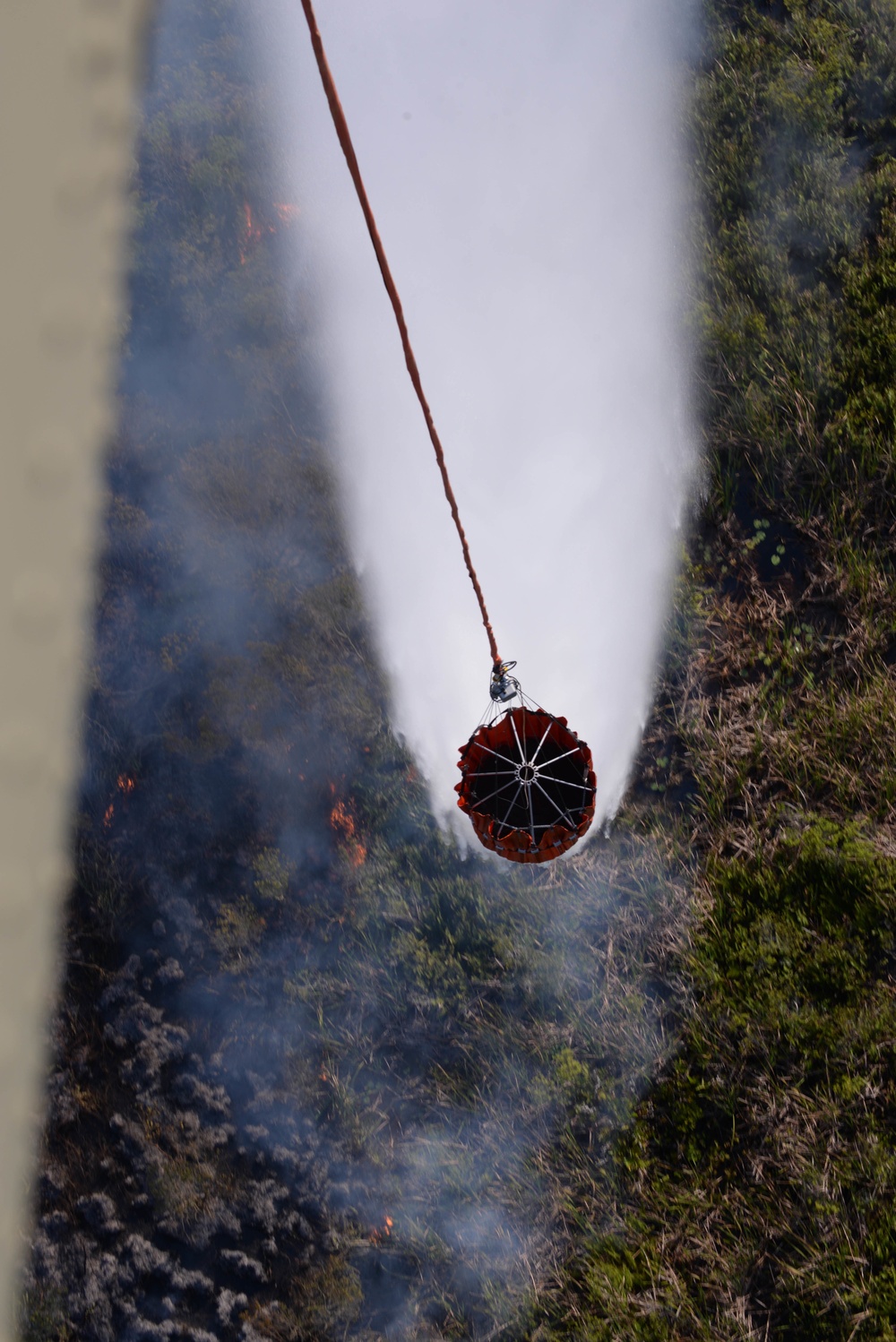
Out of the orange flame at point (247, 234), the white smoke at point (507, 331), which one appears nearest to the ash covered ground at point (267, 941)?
the orange flame at point (247, 234)

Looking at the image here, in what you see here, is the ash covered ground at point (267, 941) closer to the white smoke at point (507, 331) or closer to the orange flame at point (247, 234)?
the orange flame at point (247, 234)

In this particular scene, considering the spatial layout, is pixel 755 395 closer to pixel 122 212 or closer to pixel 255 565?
pixel 255 565

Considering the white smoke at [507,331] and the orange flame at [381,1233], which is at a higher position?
the white smoke at [507,331]

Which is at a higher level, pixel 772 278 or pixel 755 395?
pixel 772 278

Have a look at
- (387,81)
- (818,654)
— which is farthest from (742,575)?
(387,81)

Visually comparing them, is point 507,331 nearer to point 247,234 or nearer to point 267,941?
point 247,234

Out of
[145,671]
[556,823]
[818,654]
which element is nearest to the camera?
[556,823]

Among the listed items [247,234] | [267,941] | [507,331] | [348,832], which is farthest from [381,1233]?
[247,234]

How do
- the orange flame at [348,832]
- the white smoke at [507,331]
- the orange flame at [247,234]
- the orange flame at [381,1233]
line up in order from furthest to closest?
the orange flame at [247,234] < the white smoke at [507,331] < the orange flame at [348,832] < the orange flame at [381,1233]
